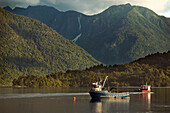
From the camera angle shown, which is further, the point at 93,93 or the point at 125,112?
the point at 93,93

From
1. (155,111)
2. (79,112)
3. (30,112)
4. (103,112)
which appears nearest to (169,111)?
→ (155,111)

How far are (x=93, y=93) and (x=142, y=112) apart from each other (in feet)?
188

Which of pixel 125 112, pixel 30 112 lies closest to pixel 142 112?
pixel 125 112

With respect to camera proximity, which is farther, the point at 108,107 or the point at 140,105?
the point at 140,105

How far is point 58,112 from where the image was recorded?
10750 cm

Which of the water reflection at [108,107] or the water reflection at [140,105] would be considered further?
the water reflection at [140,105]

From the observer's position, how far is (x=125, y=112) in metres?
109

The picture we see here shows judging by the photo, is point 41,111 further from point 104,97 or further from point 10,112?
point 104,97

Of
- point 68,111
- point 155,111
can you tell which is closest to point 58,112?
point 68,111

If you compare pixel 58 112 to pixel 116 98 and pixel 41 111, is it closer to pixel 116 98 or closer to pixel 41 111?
pixel 41 111

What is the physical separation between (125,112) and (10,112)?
1558 inches

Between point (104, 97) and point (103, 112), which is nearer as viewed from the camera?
point (103, 112)

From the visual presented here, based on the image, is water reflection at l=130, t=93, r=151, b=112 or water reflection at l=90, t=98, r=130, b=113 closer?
water reflection at l=90, t=98, r=130, b=113

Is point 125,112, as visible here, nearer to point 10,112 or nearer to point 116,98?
point 10,112
